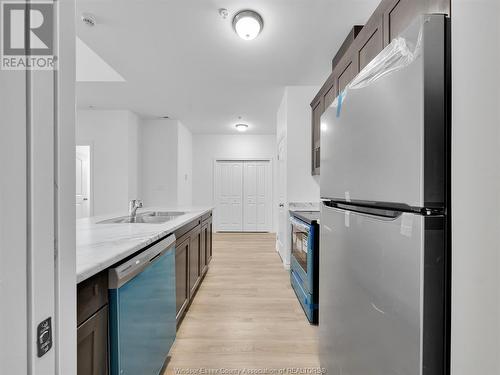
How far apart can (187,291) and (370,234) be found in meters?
1.89

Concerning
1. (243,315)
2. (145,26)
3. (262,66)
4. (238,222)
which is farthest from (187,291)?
(238,222)

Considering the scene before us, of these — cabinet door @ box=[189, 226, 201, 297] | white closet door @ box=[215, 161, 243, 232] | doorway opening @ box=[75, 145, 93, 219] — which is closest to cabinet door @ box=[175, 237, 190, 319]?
cabinet door @ box=[189, 226, 201, 297]

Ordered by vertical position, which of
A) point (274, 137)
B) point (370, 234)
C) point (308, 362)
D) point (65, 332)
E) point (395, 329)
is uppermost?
point (274, 137)

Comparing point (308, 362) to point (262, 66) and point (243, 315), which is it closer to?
point (243, 315)

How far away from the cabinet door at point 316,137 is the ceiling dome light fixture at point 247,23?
4.27 feet

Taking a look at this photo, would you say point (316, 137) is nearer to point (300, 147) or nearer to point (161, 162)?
point (300, 147)

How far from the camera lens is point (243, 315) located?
2.43 meters

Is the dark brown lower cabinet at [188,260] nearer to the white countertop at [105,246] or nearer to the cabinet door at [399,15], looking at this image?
the white countertop at [105,246]

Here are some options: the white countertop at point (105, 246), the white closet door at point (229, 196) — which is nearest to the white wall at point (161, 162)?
the white closet door at point (229, 196)

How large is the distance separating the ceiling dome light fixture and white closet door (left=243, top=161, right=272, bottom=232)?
491cm

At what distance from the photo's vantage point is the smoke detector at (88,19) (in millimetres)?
2207

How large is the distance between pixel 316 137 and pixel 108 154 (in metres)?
3.93

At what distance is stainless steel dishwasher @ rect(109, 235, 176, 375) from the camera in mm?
1026
